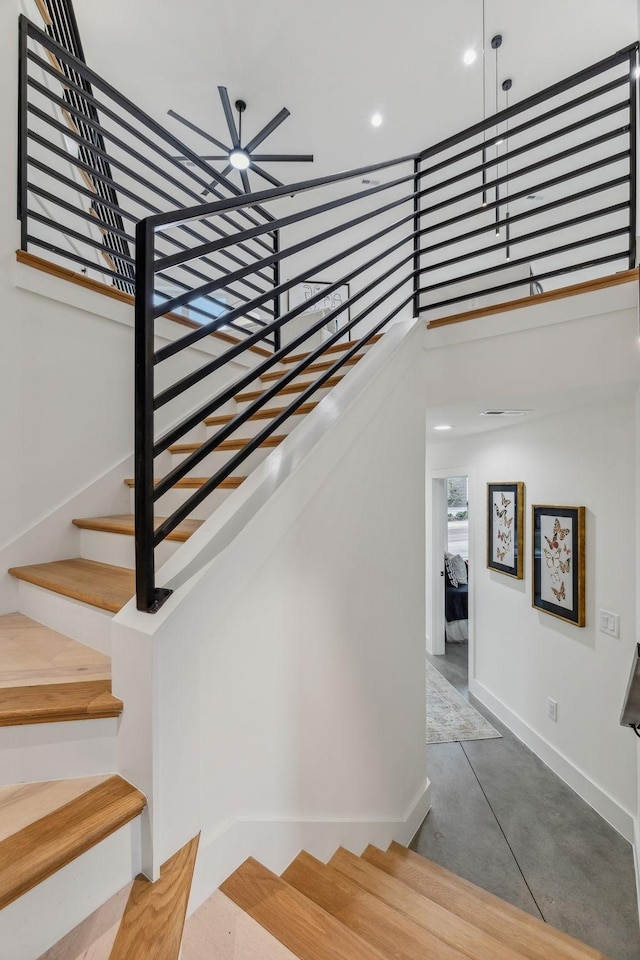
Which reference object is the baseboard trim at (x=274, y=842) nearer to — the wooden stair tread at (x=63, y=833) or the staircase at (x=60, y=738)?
the staircase at (x=60, y=738)

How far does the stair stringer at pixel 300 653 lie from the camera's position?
1.00m

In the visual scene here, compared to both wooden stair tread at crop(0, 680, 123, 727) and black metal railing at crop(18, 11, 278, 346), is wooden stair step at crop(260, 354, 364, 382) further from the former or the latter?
wooden stair tread at crop(0, 680, 123, 727)

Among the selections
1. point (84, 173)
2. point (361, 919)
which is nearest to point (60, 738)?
point (361, 919)

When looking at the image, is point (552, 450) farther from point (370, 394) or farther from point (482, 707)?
point (482, 707)

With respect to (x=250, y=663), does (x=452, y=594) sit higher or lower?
lower

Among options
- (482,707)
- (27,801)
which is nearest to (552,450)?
(482,707)

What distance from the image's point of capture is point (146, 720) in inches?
37.3

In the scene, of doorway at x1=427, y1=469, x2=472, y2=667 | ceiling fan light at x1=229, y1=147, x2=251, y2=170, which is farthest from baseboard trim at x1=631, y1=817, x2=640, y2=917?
ceiling fan light at x1=229, y1=147, x2=251, y2=170

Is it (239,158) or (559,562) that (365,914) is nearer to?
(559,562)

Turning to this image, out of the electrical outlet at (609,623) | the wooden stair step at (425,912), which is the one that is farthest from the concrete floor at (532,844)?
the electrical outlet at (609,623)

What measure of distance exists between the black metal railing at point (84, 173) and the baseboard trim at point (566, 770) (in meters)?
3.42

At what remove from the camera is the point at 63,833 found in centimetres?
84

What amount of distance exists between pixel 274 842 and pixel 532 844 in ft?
6.60

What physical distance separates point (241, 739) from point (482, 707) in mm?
3544
